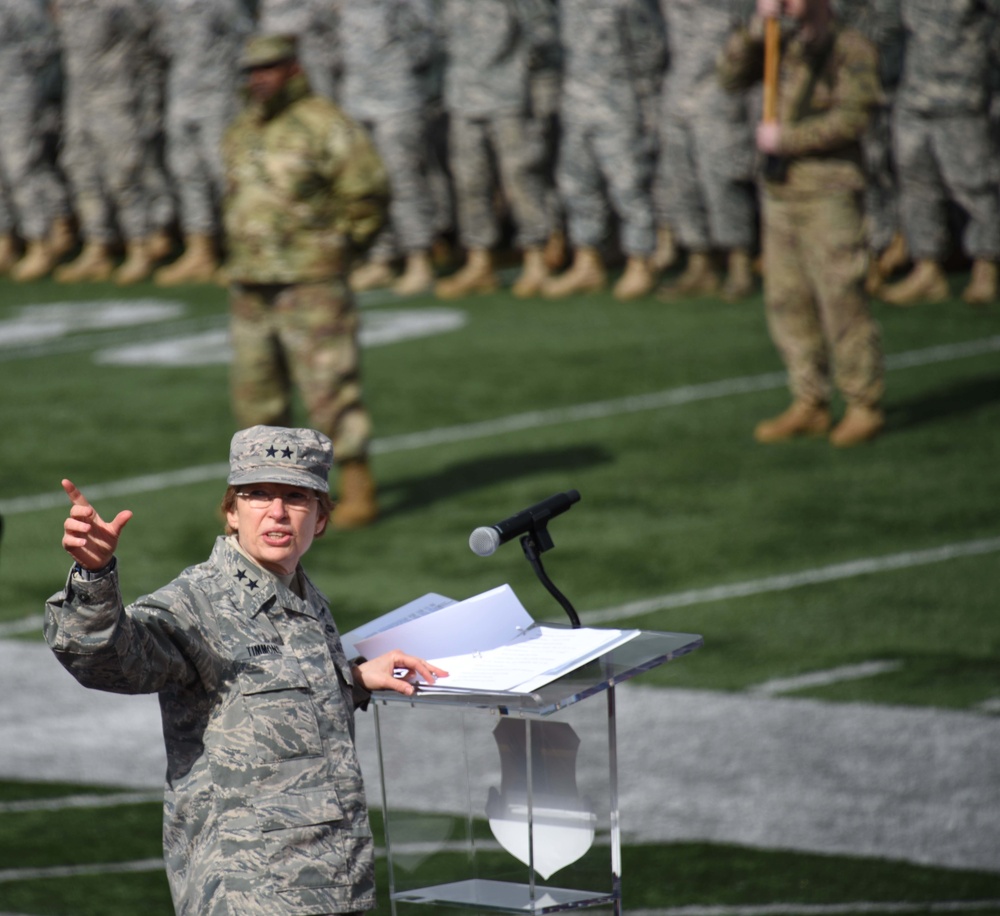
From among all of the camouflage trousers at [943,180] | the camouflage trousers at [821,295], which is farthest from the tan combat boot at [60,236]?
the camouflage trousers at [821,295]

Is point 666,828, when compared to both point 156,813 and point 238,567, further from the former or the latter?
point 238,567

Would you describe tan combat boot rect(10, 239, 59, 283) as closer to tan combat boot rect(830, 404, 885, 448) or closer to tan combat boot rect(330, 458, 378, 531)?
tan combat boot rect(330, 458, 378, 531)

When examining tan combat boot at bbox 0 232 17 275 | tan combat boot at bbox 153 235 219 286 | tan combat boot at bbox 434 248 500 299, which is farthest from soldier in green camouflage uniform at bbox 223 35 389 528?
tan combat boot at bbox 0 232 17 275

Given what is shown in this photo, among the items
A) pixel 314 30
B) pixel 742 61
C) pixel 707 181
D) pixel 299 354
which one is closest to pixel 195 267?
pixel 314 30

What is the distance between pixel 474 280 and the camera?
1516cm

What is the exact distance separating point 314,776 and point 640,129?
11.6m

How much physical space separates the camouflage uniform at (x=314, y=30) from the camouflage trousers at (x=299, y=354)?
24.4 ft

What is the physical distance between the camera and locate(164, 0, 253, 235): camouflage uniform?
52.7ft

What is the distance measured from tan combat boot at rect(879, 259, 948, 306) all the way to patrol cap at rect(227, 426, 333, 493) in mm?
10605

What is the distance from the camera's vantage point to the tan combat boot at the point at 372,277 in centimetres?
1591

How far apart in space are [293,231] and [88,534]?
19.0 feet

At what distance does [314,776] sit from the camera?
3.17 m

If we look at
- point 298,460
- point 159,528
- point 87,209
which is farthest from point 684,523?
point 87,209

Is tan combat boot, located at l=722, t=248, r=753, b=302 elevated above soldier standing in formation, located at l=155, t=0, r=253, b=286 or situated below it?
below
